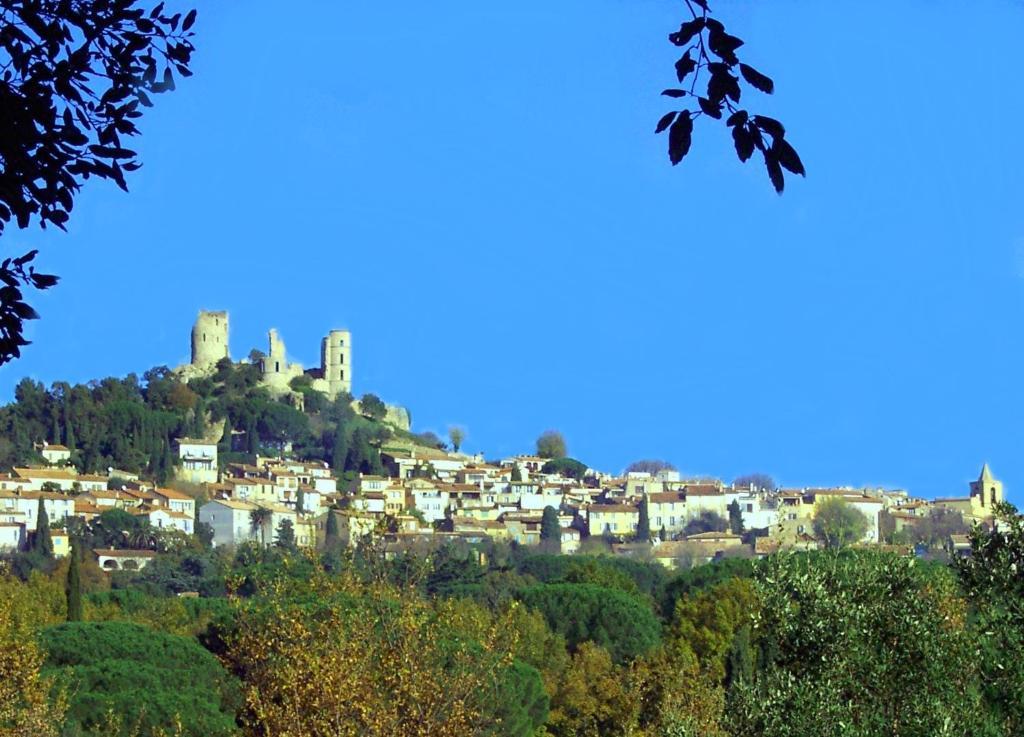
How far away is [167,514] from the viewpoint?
103 meters

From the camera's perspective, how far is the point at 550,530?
114875mm

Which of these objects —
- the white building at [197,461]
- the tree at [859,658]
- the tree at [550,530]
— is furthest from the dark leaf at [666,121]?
the white building at [197,461]

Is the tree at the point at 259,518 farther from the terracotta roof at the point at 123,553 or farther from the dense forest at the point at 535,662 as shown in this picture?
the dense forest at the point at 535,662

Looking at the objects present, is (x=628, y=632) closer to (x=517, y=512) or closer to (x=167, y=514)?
(x=167, y=514)

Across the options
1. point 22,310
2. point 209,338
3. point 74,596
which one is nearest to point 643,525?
point 209,338

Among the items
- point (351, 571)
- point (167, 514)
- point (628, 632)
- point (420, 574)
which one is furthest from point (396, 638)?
point (167, 514)

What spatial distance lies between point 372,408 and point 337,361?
214 inches

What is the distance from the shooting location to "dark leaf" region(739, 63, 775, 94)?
5.42 m

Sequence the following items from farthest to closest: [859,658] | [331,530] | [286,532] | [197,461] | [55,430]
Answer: [197,461]
[55,430]
[286,532]
[331,530]
[859,658]

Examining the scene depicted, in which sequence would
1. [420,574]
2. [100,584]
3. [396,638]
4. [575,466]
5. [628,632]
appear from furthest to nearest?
[575,466] → [100,584] → [628,632] → [420,574] → [396,638]

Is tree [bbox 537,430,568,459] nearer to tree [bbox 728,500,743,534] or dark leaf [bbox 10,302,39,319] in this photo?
tree [bbox 728,500,743,534]

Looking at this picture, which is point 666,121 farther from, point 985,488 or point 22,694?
point 985,488

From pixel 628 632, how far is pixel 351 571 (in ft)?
94.4

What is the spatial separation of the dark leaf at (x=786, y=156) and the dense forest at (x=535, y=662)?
16.7 ft
